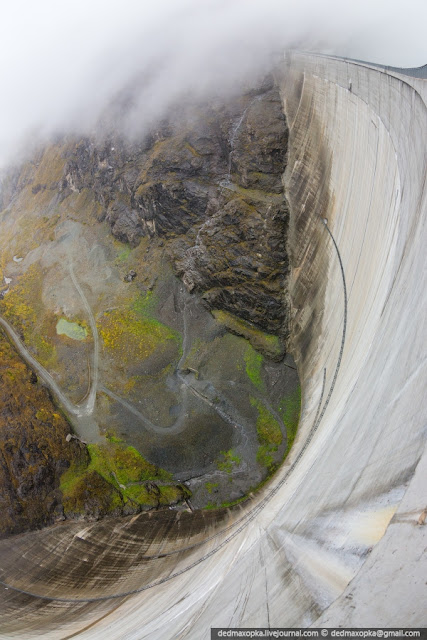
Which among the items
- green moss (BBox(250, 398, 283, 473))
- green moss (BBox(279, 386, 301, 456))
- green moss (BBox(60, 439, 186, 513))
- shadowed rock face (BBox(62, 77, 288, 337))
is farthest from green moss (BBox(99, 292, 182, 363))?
green moss (BBox(279, 386, 301, 456))

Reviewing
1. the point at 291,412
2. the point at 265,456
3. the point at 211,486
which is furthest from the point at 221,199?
the point at 211,486

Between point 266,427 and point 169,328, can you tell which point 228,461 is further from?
point 169,328

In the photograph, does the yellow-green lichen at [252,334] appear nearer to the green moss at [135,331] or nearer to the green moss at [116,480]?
the green moss at [135,331]

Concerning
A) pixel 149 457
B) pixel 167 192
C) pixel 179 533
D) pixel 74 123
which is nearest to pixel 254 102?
pixel 167 192

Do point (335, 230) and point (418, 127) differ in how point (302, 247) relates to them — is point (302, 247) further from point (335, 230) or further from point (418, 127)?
point (418, 127)

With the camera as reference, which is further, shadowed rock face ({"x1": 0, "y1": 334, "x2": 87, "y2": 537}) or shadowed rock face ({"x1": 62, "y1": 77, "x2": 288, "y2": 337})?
shadowed rock face ({"x1": 62, "y1": 77, "x2": 288, "y2": 337})

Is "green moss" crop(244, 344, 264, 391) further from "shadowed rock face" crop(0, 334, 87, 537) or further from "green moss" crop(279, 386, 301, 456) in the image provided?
"shadowed rock face" crop(0, 334, 87, 537)
